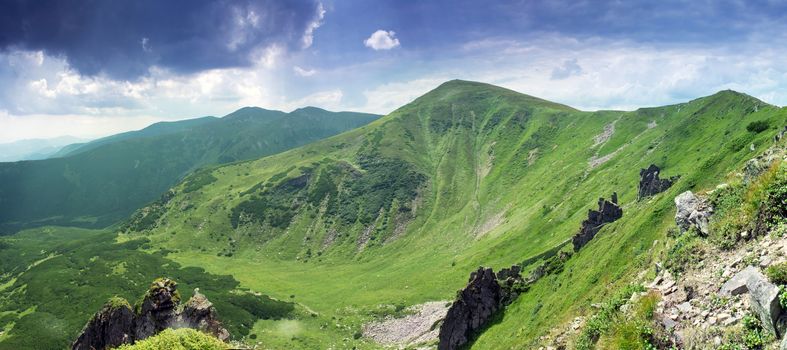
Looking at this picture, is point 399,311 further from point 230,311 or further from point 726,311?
point 726,311

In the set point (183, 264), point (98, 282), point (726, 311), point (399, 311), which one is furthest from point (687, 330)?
point (183, 264)

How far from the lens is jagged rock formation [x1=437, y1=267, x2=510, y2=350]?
2370 inches

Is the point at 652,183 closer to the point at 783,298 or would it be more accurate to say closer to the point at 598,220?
the point at 598,220

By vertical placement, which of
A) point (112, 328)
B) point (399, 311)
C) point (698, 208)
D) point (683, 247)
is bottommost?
point (399, 311)

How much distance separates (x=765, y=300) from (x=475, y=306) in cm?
4869

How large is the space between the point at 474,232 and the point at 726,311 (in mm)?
155772

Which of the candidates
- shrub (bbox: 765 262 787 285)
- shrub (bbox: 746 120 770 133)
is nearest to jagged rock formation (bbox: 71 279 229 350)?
shrub (bbox: 765 262 787 285)

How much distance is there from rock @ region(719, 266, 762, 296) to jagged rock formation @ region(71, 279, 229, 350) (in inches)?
2005

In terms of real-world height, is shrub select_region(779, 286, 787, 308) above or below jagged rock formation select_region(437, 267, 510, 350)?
above

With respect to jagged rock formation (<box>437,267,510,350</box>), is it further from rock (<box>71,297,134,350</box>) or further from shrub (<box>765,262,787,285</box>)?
shrub (<box>765,262,787,285</box>)

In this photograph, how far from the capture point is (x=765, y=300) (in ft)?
46.9

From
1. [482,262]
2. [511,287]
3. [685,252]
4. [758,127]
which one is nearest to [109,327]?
[511,287]

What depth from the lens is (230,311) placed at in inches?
4636

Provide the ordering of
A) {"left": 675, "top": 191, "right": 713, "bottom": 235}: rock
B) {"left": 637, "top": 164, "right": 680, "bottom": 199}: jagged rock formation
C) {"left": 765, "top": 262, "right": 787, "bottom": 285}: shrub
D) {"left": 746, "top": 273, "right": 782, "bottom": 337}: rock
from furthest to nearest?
{"left": 637, "top": 164, "right": 680, "bottom": 199}: jagged rock formation, {"left": 675, "top": 191, "right": 713, "bottom": 235}: rock, {"left": 765, "top": 262, "right": 787, "bottom": 285}: shrub, {"left": 746, "top": 273, "right": 782, "bottom": 337}: rock
